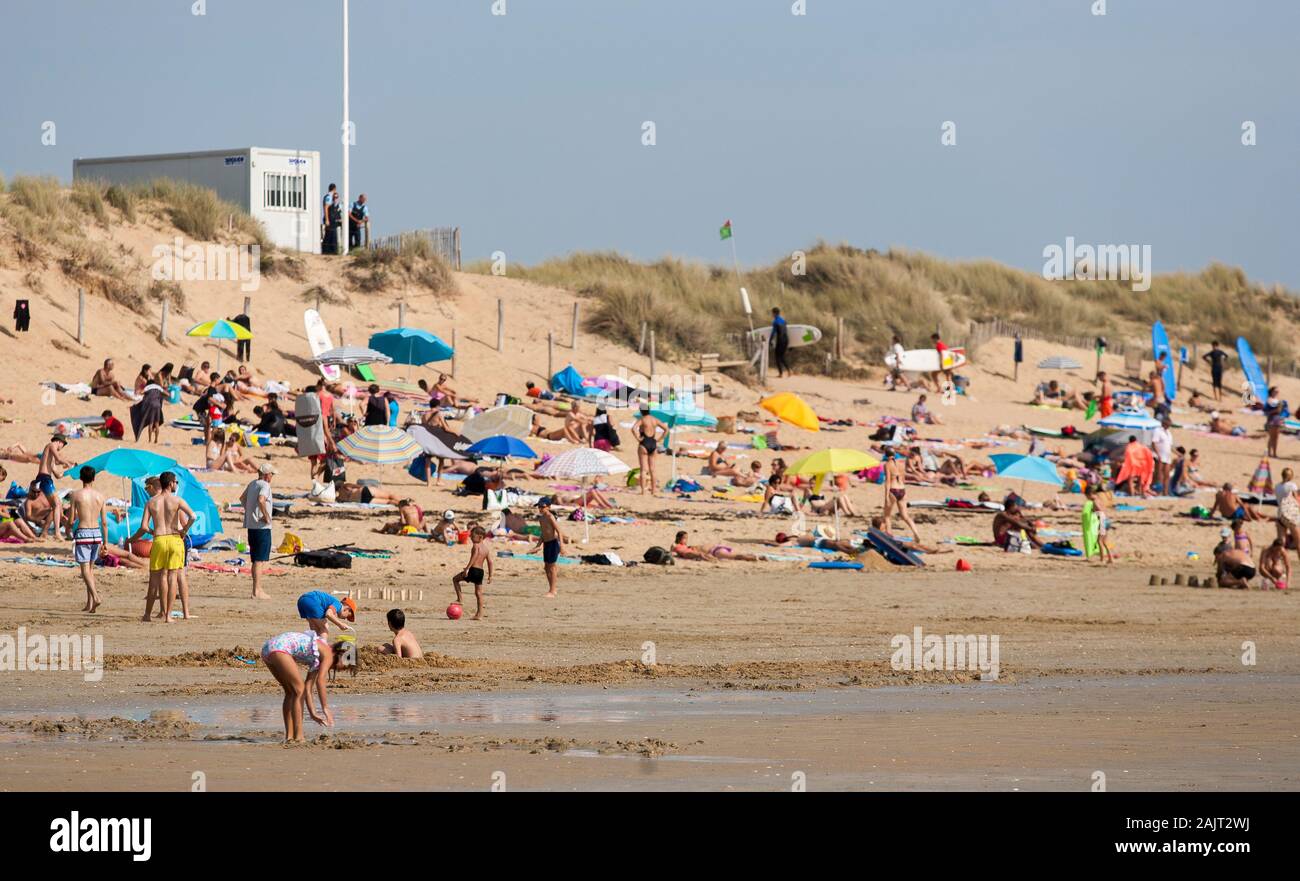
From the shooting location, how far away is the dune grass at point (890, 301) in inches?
1497

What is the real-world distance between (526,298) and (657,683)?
84.5 ft

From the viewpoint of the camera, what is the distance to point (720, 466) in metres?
25.9

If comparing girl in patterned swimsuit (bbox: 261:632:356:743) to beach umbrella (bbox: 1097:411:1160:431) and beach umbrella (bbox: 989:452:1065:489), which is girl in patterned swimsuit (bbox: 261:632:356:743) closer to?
beach umbrella (bbox: 989:452:1065:489)

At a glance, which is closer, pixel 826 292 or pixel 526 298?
pixel 526 298

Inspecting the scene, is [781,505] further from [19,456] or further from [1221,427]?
[1221,427]

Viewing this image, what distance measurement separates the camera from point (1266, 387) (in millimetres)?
41656

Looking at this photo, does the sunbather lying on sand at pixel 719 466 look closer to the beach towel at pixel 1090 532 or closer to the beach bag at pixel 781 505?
the beach bag at pixel 781 505

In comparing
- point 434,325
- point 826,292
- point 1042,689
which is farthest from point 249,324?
point 1042,689

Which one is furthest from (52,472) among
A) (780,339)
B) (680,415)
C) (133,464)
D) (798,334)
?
(798,334)

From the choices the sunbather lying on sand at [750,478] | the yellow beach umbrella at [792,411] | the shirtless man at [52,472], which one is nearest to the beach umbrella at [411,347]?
the sunbather lying on sand at [750,478]

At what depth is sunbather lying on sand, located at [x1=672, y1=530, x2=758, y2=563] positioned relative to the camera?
1997 centimetres

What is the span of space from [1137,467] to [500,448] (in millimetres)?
10782
